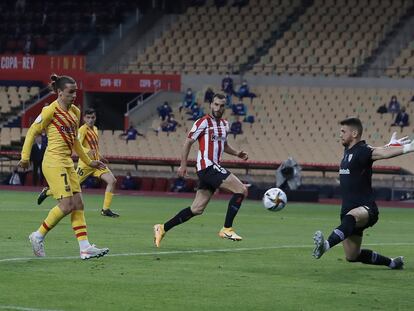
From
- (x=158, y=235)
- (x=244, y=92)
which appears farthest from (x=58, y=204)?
(x=244, y=92)

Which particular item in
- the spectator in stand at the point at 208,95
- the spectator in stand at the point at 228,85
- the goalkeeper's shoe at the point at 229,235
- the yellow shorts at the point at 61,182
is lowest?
the goalkeeper's shoe at the point at 229,235

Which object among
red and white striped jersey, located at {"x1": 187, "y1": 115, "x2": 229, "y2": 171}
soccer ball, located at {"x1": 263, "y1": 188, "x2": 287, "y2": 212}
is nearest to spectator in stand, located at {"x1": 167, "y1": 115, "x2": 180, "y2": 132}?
soccer ball, located at {"x1": 263, "y1": 188, "x2": 287, "y2": 212}

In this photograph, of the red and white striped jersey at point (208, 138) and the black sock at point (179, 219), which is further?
the red and white striped jersey at point (208, 138)

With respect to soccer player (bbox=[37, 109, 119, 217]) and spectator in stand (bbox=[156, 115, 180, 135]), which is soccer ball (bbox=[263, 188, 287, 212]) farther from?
spectator in stand (bbox=[156, 115, 180, 135])

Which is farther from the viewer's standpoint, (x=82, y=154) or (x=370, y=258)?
(x=82, y=154)

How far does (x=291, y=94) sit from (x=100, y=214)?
21.9m

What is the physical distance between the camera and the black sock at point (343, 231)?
45.4 feet

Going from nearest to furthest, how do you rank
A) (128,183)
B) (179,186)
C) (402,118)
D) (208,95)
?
(179,186) → (128,183) → (402,118) → (208,95)

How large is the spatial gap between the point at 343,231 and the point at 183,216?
444cm

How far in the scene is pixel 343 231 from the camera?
45.9ft

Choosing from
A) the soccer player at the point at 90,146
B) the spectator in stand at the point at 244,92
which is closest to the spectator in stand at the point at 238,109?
the spectator in stand at the point at 244,92

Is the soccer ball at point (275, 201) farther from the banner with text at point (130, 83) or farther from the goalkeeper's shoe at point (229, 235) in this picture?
the banner with text at point (130, 83)

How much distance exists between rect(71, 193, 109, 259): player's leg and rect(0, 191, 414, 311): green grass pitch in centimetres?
13

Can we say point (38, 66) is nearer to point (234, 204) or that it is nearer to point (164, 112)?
point (164, 112)
